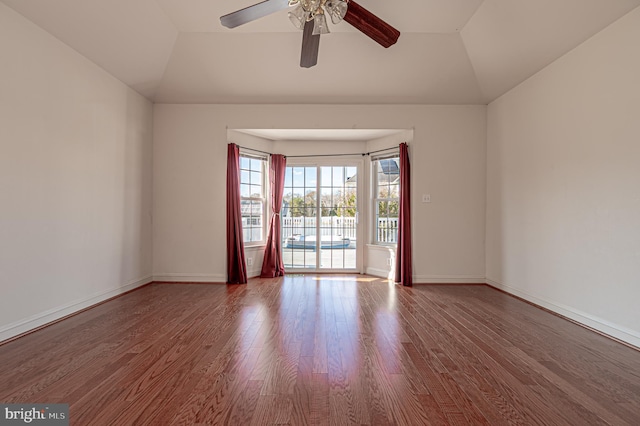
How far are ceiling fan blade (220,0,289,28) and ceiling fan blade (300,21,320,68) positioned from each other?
26 cm

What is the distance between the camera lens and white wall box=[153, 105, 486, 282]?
5.07 metres

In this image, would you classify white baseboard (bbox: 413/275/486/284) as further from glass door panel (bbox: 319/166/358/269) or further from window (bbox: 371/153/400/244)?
glass door panel (bbox: 319/166/358/269)

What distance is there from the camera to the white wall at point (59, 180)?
2826mm

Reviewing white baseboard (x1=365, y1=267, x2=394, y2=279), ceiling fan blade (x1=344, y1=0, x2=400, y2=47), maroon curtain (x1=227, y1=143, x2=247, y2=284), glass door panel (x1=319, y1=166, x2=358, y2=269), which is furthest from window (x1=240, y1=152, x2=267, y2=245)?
ceiling fan blade (x1=344, y1=0, x2=400, y2=47)

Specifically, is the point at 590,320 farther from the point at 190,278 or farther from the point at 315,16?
the point at 190,278

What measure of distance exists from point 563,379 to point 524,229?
243cm

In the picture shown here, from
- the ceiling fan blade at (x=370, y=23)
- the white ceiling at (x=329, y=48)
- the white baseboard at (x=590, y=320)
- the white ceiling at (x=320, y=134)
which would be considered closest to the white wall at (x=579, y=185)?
the white baseboard at (x=590, y=320)

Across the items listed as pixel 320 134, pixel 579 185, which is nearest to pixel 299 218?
pixel 320 134

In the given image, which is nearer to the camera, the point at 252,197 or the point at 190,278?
the point at 190,278

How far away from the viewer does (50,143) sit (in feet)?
10.5

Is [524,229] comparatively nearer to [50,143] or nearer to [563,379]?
[563,379]

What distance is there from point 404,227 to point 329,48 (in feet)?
8.95

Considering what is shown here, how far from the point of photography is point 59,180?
3.31 m

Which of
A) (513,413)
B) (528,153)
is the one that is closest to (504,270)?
(528,153)
